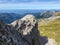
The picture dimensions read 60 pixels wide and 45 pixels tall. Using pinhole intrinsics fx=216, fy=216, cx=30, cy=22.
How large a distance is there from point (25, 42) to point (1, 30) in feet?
49.0

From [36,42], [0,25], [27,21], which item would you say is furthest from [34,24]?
[0,25]

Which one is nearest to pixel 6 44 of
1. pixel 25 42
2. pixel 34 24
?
pixel 25 42

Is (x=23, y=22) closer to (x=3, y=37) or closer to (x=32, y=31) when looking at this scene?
(x=32, y=31)

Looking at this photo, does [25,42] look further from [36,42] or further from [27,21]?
[27,21]

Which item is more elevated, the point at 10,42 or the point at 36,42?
the point at 10,42

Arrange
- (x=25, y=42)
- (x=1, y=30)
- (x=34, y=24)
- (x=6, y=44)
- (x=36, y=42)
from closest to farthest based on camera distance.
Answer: (x=6, y=44), (x=1, y=30), (x=25, y=42), (x=36, y=42), (x=34, y=24)

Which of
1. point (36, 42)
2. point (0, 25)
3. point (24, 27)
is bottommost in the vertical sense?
point (36, 42)

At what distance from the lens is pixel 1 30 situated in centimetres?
3488

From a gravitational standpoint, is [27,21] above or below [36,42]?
above

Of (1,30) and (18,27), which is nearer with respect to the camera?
(1,30)

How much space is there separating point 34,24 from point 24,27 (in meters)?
3.34

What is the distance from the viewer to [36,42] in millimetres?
53094

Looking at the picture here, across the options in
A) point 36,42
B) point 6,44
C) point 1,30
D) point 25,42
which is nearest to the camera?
point 6,44

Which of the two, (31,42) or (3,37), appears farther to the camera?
(31,42)
